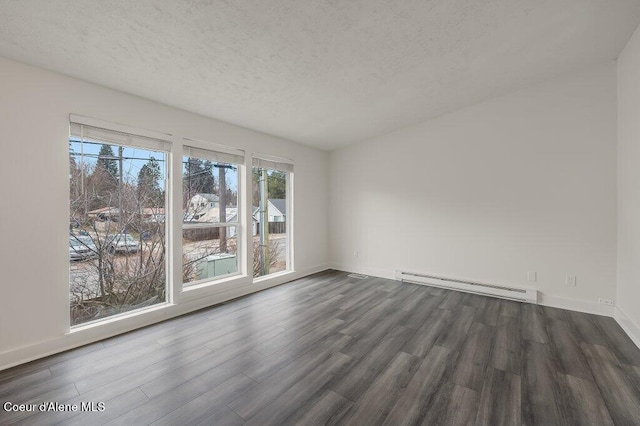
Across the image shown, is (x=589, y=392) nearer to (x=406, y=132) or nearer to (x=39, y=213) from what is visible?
(x=406, y=132)

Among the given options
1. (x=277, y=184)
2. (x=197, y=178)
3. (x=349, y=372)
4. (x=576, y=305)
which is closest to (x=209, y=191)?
(x=197, y=178)

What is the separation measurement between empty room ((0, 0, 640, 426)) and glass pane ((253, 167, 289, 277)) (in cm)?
5

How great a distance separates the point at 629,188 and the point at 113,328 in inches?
217

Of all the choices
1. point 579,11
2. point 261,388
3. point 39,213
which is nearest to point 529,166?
point 579,11

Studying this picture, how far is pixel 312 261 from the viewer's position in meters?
5.34

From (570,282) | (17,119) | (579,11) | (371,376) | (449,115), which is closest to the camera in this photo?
(371,376)

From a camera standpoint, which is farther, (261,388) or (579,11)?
(579,11)

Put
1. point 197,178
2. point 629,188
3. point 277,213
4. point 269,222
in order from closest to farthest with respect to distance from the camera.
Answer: point 629,188 → point 197,178 → point 269,222 → point 277,213

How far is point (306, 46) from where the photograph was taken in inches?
93.3

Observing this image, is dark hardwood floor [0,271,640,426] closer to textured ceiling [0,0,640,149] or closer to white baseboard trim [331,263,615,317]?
white baseboard trim [331,263,615,317]

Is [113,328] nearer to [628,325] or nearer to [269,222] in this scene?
[269,222]

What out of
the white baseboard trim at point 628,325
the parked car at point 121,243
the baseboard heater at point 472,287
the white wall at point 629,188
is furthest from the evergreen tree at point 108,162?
the white baseboard trim at point 628,325

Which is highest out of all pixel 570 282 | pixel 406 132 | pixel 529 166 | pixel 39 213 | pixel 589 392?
pixel 406 132

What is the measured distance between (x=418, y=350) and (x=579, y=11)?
3351mm
